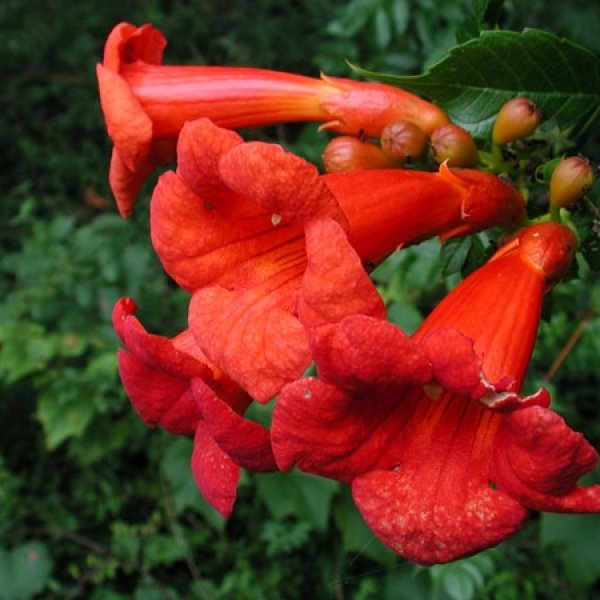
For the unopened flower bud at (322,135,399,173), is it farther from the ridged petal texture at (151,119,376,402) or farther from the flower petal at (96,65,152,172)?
the flower petal at (96,65,152,172)

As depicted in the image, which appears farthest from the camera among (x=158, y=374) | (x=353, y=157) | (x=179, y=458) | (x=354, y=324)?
(x=179, y=458)

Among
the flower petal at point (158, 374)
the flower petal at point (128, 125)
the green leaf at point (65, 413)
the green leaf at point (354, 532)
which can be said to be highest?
the flower petal at point (128, 125)

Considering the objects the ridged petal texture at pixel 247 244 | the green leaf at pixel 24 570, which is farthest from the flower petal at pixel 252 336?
the green leaf at pixel 24 570

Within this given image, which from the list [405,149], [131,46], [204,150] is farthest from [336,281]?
[131,46]

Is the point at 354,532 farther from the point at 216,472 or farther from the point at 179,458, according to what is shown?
the point at 216,472

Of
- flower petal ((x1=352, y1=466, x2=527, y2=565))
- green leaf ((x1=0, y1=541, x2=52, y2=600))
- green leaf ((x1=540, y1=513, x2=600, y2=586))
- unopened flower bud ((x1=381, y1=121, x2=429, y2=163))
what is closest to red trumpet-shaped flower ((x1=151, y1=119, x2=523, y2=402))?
unopened flower bud ((x1=381, y1=121, x2=429, y2=163))

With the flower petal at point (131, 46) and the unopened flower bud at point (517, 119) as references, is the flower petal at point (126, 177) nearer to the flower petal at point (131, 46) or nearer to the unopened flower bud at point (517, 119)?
the flower petal at point (131, 46)
